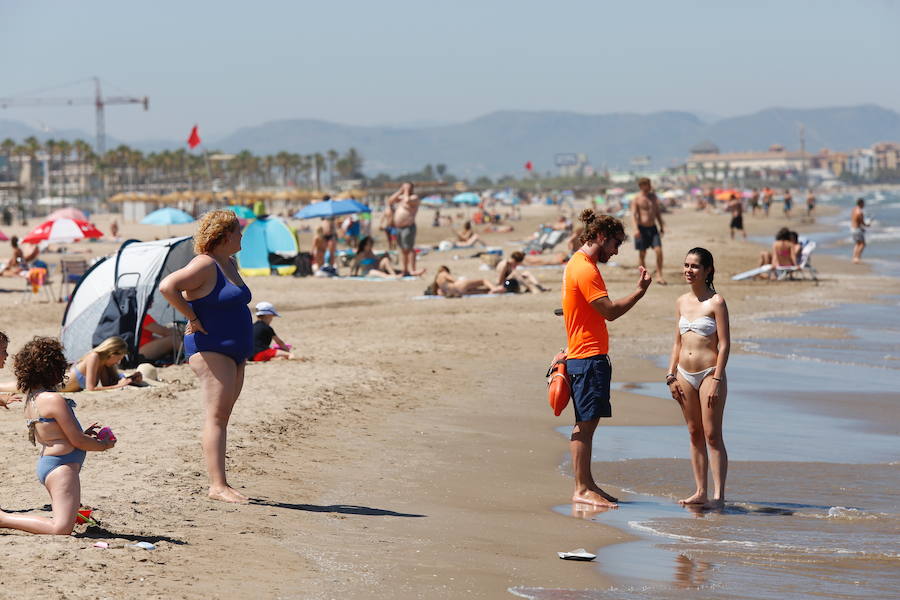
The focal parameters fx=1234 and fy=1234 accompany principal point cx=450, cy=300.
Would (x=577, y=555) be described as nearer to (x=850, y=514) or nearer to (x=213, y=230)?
(x=850, y=514)

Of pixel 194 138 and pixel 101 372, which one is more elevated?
pixel 194 138

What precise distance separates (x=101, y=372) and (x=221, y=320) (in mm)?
4575

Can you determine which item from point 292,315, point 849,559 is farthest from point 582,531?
point 292,315

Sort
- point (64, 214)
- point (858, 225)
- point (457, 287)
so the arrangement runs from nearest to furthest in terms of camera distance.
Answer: point (457, 287) < point (858, 225) < point (64, 214)

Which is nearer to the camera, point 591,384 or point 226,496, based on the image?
point 226,496

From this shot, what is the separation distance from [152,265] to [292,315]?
192 inches

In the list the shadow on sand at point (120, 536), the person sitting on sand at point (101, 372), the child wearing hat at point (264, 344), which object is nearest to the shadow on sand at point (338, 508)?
the shadow on sand at point (120, 536)

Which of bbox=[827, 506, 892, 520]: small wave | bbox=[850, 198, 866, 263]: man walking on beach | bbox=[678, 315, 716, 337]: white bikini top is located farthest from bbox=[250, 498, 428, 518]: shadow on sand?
bbox=[850, 198, 866, 263]: man walking on beach

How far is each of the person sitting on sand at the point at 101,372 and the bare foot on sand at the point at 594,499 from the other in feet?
Answer: 15.2

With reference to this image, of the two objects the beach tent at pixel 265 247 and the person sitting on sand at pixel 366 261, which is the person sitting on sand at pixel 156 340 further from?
the beach tent at pixel 265 247

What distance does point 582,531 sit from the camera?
606 centimetres

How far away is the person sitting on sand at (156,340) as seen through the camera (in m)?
11.7

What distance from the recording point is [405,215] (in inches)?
825

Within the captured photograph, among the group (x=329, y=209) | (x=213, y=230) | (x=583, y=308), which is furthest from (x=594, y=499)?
(x=329, y=209)
